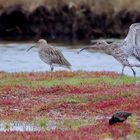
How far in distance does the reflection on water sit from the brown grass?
4493 mm

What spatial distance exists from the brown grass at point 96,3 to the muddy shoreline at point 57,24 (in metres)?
0.26

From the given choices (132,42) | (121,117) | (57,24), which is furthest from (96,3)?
(121,117)

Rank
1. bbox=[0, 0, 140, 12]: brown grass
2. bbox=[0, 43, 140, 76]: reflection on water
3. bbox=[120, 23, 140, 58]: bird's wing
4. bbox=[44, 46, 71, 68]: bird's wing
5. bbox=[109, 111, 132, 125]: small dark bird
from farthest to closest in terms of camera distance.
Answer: bbox=[0, 0, 140, 12]: brown grass → bbox=[0, 43, 140, 76]: reflection on water → bbox=[44, 46, 71, 68]: bird's wing → bbox=[120, 23, 140, 58]: bird's wing → bbox=[109, 111, 132, 125]: small dark bird

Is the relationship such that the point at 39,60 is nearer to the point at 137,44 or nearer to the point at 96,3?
the point at 96,3

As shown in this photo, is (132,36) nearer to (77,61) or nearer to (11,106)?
(11,106)

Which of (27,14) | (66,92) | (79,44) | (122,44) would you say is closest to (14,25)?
(27,14)

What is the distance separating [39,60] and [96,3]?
1056cm

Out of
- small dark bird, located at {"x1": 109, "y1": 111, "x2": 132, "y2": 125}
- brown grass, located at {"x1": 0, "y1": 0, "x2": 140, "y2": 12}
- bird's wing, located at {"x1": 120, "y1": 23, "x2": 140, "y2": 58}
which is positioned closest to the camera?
small dark bird, located at {"x1": 109, "y1": 111, "x2": 132, "y2": 125}

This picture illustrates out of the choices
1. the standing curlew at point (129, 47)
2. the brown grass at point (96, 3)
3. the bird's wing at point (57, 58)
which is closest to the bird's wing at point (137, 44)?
the standing curlew at point (129, 47)

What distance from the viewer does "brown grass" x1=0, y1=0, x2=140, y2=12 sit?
136 feet

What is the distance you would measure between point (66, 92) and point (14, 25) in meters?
24.1

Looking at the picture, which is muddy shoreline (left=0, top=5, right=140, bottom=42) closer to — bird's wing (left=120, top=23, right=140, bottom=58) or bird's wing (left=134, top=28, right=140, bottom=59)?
bird's wing (left=120, top=23, right=140, bottom=58)

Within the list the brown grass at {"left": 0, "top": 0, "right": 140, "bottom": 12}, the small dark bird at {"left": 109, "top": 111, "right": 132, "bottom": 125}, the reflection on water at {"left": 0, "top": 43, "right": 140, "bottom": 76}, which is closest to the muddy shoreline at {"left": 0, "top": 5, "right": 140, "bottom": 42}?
the brown grass at {"left": 0, "top": 0, "right": 140, "bottom": 12}

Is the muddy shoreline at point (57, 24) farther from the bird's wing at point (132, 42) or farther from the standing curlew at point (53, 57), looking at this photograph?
the bird's wing at point (132, 42)
